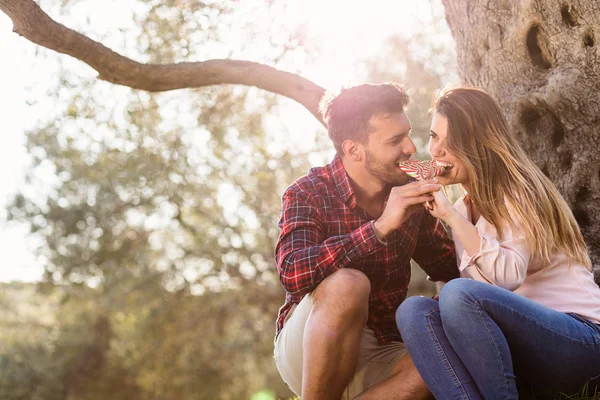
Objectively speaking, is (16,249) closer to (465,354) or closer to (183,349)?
(183,349)

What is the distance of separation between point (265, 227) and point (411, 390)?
12871 mm

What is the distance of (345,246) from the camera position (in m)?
3.67

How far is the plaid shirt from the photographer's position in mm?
3662

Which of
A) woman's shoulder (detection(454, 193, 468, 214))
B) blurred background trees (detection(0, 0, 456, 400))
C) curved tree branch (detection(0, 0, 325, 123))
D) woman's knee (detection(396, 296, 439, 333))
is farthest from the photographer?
blurred background trees (detection(0, 0, 456, 400))

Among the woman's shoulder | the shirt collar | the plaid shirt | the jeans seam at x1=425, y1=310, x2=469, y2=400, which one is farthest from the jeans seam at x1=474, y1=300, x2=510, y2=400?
the shirt collar

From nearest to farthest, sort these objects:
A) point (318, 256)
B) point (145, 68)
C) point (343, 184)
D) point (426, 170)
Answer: point (318, 256)
point (426, 170)
point (343, 184)
point (145, 68)

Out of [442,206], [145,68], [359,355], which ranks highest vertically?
[145,68]

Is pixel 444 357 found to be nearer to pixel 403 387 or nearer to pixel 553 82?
pixel 403 387

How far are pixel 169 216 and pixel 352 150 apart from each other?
12464 mm

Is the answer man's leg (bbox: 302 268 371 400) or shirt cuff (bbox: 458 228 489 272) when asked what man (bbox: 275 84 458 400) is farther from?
shirt cuff (bbox: 458 228 489 272)

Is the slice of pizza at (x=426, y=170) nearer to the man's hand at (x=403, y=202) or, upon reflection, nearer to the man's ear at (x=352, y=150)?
the man's hand at (x=403, y=202)

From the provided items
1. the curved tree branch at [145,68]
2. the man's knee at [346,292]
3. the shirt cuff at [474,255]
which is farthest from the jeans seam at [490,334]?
the curved tree branch at [145,68]

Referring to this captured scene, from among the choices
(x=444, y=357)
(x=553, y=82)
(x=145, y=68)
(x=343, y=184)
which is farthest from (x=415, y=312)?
(x=145, y=68)

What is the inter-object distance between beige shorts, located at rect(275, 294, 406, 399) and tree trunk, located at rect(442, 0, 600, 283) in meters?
1.55
